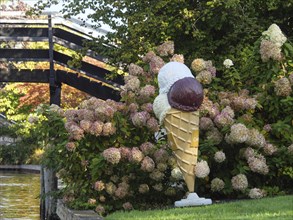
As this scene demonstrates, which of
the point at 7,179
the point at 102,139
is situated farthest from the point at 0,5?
the point at 102,139

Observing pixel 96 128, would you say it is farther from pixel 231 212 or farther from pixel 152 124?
pixel 231 212

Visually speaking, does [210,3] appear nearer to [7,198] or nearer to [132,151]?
[132,151]

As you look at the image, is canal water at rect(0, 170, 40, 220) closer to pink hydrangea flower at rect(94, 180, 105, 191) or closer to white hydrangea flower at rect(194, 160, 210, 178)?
pink hydrangea flower at rect(94, 180, 105, 191)

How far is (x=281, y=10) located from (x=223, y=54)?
1.79 meters

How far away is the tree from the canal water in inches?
172

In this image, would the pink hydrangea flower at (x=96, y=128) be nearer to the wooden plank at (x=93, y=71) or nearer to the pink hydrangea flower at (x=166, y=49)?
the pink hydrangea flower at (x=166, y=49)

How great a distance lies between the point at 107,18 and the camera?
20.7 metres

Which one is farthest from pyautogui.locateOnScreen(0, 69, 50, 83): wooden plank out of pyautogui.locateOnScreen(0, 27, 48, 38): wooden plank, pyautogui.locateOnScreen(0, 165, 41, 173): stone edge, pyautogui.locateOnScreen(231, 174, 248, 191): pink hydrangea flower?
pyautogui.locateOnScreen(0, 165, 41, 173): stone edge

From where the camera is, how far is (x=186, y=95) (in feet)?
37.3

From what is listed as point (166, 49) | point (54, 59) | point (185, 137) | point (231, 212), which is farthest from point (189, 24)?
point (231, 212)

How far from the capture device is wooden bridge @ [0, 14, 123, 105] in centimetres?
2373

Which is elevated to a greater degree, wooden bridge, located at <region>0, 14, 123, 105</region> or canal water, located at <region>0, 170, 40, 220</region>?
wooden bridge, located at <region>0, 14, 123, 105</region>

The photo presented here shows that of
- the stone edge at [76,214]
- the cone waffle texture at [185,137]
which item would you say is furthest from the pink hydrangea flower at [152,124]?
the stone edge at [76,214]

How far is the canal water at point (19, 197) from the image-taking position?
792 inches
